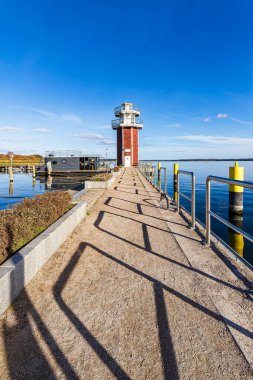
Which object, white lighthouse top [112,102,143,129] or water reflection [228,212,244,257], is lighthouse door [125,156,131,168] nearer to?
white lighthouse top [112,102,143,129]

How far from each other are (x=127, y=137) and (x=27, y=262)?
42.2 m

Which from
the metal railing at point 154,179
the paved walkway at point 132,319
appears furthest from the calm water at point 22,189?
the paved walkway at point 132,319

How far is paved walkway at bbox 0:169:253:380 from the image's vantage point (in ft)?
6.73

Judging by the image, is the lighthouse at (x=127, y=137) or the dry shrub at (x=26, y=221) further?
the lighthouse at (x=127, y=137)

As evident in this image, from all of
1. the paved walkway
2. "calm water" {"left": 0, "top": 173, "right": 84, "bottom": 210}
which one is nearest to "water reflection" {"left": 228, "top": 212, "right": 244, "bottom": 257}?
the paved walkway

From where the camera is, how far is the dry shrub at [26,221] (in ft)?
12.1

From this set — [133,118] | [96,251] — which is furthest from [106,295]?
[133,118]

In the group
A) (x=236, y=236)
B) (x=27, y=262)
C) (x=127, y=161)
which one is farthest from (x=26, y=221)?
(x=127, y=161)

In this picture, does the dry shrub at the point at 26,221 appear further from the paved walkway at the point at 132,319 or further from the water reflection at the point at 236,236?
the water reflection at the point at 236,236

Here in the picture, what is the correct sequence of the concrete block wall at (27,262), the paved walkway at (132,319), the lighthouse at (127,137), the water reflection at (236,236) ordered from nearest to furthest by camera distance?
1. the paved walkway at (132,319)
2. the concrete block wall at (27,262)
3. the water reflection at (236,236)
4. the lighthouse at (127,137)

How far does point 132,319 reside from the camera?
2.64m

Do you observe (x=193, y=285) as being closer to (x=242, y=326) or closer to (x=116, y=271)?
(x=242, y=326)

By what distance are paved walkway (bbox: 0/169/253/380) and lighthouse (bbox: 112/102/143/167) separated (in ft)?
132

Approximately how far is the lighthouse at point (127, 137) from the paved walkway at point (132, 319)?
40.3m
